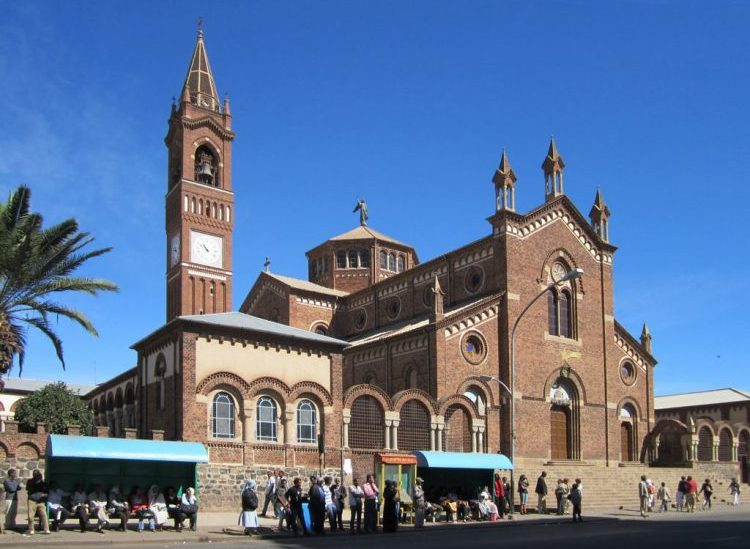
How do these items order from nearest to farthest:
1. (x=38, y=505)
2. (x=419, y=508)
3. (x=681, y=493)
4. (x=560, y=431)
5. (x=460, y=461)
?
1. (x=38, y=505)
2. (x=419, y=508)
3. (x=460, y=461)
4. (x=681, y=493)
5. (x=560, y=431)

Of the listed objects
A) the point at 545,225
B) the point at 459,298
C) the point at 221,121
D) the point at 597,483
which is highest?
the point at 221,121

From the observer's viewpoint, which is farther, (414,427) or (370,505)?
(414,427)

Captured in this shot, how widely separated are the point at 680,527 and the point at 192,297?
36806 mm

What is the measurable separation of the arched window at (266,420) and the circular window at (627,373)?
24063 millimetres

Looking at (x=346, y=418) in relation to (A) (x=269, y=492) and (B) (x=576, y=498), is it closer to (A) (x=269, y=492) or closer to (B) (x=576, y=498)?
(A) (x=269, y=492)

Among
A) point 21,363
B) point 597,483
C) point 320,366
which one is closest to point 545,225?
point 597,483

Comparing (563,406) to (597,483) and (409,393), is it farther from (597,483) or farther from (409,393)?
(409,393)

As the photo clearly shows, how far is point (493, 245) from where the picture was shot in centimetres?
4644

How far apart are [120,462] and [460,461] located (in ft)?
39.9

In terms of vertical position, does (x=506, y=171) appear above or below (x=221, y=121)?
below

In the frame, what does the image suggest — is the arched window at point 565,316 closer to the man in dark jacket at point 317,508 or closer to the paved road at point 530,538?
the paved road at point 530,538

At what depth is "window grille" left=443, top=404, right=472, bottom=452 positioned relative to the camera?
4022 centimetres

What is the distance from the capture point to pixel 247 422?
109ft

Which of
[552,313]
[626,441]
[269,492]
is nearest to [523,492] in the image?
[269,492]
